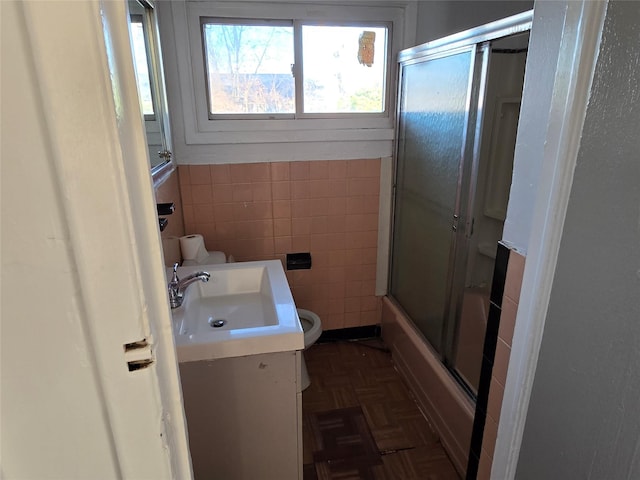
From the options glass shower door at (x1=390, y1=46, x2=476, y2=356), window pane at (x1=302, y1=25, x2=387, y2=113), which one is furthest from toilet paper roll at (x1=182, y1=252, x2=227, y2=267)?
glass shower door at (x1=390, y1=46, x2=476, y2=356)

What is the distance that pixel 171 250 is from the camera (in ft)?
5.37

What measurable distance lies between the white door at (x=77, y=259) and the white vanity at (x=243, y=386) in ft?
2.45

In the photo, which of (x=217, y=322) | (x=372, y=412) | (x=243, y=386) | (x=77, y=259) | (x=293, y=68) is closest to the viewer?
(x=77, y=259)

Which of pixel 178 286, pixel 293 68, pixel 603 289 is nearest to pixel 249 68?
pixel 293 68

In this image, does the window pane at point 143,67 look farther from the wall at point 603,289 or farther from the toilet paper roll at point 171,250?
the wall at point 603,289

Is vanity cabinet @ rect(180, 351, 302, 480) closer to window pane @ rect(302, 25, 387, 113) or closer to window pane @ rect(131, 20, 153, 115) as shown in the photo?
window pane @ rect(131, 20, 153, 115)

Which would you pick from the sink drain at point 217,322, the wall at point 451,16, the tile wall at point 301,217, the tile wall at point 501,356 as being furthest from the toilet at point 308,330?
the wall at point 451,16

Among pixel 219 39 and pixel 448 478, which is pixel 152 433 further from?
pixel 219 39

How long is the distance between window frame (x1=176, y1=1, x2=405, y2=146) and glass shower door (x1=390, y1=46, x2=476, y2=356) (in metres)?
0.16

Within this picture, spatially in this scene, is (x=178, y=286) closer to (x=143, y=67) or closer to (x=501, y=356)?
(x=143, y=67)

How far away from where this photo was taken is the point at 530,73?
96 centimetres

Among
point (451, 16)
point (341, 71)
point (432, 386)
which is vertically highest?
point (451, 16)

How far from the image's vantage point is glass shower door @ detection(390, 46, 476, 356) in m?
1.70

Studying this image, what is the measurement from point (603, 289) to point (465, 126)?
106 centimetres
